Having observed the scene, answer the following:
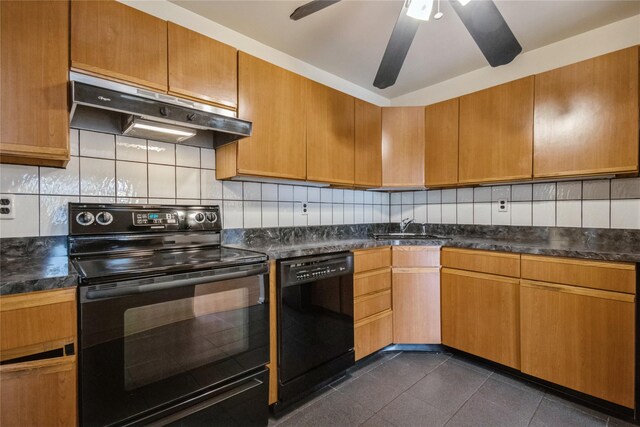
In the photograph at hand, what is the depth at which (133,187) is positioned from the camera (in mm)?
1631

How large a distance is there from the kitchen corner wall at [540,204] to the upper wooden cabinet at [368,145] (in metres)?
0.67

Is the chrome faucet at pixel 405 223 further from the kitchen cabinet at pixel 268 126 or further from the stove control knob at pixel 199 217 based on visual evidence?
the stove control knob at pixel 199 217

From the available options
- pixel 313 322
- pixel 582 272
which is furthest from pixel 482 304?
pixel 313 322

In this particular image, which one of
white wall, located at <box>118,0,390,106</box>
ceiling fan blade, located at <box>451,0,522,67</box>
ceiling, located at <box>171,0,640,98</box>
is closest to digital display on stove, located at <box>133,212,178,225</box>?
white wall, located at <box>118,0,390,106</box>

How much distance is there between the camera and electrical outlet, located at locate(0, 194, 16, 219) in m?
1.31

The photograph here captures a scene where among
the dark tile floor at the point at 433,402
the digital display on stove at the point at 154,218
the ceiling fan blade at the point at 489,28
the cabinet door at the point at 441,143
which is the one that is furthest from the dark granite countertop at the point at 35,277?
the cabinet door at the point at 441,143

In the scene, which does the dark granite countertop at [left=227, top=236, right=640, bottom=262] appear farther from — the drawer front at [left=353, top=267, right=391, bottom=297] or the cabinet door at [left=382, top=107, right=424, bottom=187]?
the cabinet door at [left=382, top=107, right=424, bottom=187]

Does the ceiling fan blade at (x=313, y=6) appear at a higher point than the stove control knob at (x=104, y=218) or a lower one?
higher

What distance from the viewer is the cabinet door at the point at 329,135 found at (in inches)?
82.0

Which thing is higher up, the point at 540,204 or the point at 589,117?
the point at 589,117

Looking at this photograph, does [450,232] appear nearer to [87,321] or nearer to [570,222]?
[570,222]

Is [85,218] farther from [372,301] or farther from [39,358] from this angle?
[372,301]

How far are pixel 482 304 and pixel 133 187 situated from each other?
228cm

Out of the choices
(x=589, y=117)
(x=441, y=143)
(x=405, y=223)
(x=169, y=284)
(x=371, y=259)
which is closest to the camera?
(x=169, y=284)
